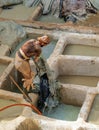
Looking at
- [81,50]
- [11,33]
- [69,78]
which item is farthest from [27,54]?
[11,33]

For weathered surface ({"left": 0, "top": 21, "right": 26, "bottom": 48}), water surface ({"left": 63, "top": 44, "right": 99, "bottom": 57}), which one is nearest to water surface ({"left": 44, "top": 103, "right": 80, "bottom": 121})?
water surface ({"left": 63, "top": 44, "right": 99, "bottom": 57})

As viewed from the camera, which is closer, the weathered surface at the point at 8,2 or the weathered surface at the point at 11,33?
the weathered surface at the point at 11,33

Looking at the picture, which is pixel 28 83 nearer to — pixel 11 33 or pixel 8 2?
pixel 11 33

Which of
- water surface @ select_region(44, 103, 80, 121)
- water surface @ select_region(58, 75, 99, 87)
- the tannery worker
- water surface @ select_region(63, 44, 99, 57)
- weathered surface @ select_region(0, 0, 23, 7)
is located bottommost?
water surface @ select_region(44, 103, 80, 121)

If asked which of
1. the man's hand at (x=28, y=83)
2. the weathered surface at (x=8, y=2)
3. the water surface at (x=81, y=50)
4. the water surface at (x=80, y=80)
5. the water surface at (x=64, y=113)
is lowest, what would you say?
the water surface at (x=64, y=113)

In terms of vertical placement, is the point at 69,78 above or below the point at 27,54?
below

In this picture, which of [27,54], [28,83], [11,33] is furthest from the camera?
[11,33]

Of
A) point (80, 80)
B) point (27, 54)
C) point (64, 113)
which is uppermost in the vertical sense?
point (27, 54)

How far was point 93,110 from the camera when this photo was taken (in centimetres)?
831

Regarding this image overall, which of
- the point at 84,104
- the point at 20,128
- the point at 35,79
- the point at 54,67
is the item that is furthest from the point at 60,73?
the point at 20,128

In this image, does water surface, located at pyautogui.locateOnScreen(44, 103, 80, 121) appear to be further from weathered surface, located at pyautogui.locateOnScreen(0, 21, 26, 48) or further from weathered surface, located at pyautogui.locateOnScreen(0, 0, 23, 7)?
weathered surface, located at pyautogui.locateOnScreen(0, 0, 23, 7)

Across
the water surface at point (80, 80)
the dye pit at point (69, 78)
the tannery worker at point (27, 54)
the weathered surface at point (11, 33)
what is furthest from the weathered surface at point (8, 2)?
the tannery worker at point (27, 54)

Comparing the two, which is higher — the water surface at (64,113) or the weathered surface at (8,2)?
the weathered surface at (8,2)

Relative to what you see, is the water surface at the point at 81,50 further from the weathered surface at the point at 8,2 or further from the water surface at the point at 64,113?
the weathered surface at the point at 8,2
